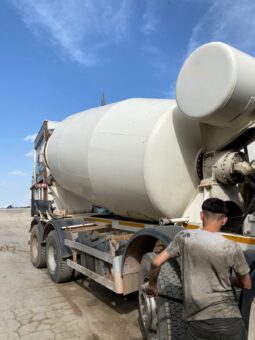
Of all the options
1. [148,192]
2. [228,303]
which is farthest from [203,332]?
[148,192]

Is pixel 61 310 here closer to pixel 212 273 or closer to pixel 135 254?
pixel 135 254

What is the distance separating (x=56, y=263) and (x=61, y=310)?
5.32ft

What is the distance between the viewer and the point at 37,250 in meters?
8.44

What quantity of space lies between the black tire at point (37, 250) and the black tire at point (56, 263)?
0.79m

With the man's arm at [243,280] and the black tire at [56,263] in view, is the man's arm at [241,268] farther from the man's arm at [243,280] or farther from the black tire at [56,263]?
the black tire at [56,263]

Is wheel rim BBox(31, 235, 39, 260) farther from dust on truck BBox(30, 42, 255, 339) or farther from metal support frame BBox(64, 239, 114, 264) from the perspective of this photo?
metal support frame BBox(64, 239, 114, 264)

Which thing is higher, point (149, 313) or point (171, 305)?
point (171, 305)

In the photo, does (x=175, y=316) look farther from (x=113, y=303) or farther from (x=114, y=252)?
(x=113, y=303)

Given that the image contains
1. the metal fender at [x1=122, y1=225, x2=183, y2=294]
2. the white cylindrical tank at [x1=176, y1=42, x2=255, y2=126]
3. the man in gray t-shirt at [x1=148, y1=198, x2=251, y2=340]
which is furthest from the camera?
the metal fender at [x1=122, y1=225, x2=183, y2=294]

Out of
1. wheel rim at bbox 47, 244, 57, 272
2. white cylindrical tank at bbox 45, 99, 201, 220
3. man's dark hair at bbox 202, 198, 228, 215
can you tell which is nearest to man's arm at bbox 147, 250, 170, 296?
man's dark hair at bbox 202, 198, 228, 215

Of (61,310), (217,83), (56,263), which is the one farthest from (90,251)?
(217,83)

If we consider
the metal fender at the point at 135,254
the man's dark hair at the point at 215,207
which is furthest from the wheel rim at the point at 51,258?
the man's dark hair at the point at 215,207

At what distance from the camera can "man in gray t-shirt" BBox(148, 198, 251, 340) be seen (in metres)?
2.42

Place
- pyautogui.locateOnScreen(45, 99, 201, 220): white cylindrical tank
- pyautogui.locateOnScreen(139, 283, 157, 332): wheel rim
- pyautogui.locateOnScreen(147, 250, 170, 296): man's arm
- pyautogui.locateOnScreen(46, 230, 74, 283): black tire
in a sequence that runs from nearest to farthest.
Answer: pyautogui.locateOnScreen(147, 250, 170, 296): man's arm, pyautogui.locateOnScreen(139, 283, 157, 332): wheel rim, pyautogui.locateOnScreen(45, 99, 201, 220): white cylindrical tank, pyautogui.locateOnScreen(46, 230, 74, 283): black tire
